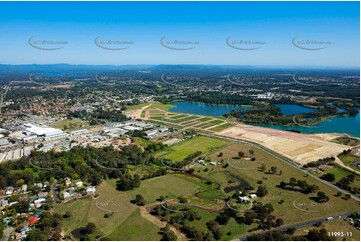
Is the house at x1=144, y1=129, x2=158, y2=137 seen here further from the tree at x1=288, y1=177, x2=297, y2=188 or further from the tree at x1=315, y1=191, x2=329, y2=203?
the tree at x1=315, y1=191, x2=329, y2=203

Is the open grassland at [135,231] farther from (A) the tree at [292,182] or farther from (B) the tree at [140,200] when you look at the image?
(A) the tree at [292,182]

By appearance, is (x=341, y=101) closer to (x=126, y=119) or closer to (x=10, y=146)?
(x=126, y=119)

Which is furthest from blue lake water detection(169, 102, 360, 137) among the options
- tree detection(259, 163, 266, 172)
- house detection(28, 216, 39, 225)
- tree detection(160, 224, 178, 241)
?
house detection(28, 216, 39, 225)

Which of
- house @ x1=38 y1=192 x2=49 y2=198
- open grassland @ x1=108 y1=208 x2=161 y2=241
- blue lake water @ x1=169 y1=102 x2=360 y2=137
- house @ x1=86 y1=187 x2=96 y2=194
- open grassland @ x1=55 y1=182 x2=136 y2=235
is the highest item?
blue lake water @ x1=169 y1=102 x2=360 y2=137

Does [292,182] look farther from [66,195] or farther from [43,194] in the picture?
[43,194]

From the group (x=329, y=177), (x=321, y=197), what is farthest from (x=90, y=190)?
(x=329, y=177)

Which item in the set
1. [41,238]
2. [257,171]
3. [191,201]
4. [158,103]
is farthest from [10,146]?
[158,103]

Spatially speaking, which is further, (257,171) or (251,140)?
(251,140)
